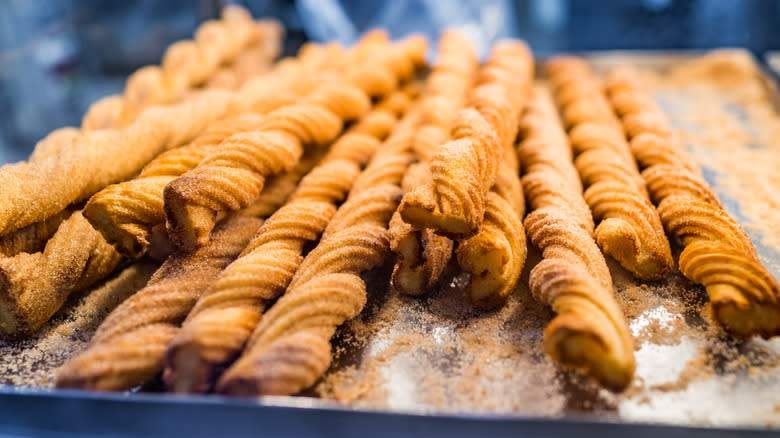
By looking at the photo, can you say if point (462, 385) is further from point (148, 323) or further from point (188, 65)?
point (188, 65)

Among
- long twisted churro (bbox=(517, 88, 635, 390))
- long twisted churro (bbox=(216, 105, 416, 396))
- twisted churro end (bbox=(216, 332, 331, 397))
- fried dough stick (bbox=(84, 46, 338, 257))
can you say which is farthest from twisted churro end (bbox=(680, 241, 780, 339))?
fried dough stick (bbox=(84, 46, 338, 257))

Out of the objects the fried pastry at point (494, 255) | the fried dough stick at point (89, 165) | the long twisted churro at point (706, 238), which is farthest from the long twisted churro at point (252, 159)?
the long twisted churro at point (706, 238)

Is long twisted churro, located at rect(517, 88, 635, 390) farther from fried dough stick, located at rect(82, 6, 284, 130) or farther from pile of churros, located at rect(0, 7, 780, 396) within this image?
fried dough stick, located at rect(82, 6, 284, 130)

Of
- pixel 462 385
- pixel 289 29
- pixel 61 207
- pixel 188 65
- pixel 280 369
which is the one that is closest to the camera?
pixel 280 369

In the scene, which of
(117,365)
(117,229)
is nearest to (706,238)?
(117,365)

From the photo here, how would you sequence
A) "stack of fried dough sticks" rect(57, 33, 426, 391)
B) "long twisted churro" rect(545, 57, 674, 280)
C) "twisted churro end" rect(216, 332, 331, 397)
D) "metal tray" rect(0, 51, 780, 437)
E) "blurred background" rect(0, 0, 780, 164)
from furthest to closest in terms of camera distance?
"blurred background" rect(0, 0, 780, 164) → "long twisted churro" rect(545, 57, 674, 280) → "stack of fried dough sticks" rect(57, 33, 426, 391) → "twisted churro end" rect(216, 332, 331, 397) → "metal tray" rect(0, 51, 780, 437)
